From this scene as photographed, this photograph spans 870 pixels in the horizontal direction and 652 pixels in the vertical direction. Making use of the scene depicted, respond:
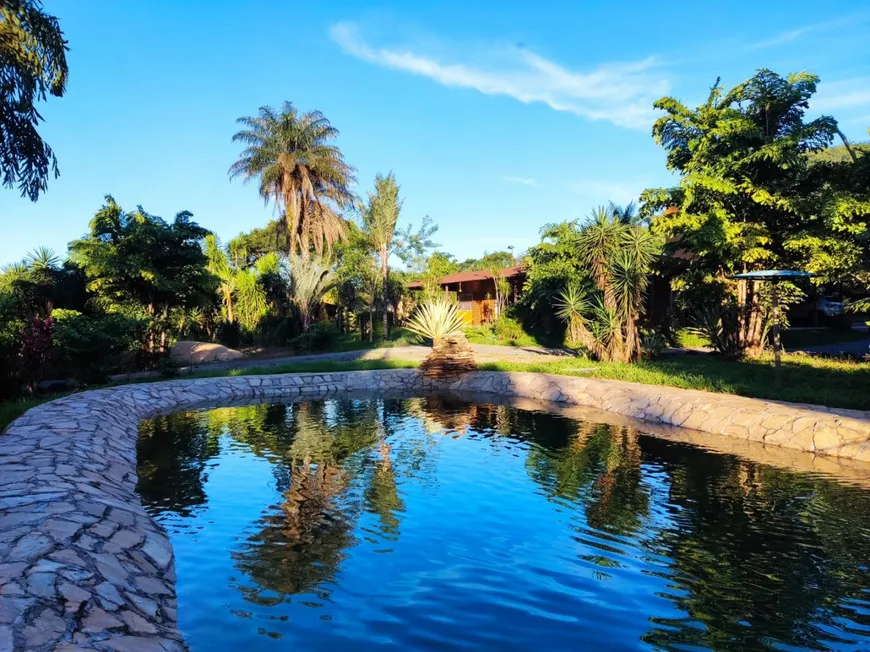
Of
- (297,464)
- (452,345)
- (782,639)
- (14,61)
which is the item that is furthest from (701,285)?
(14,61)

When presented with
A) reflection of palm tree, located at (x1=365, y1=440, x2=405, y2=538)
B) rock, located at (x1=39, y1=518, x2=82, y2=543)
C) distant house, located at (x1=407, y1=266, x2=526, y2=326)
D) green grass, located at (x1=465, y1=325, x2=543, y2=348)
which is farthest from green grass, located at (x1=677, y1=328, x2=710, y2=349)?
rock, located at (x1=39, y1=518, x2=82, y2=543)

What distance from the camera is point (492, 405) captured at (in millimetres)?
12867

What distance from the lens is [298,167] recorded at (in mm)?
28453

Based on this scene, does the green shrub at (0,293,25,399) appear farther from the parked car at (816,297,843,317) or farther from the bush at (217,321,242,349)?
the parked car at (816,297,843,317)

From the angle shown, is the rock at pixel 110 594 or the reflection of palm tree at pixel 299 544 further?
the reflection of palm tree at pixel 299 544

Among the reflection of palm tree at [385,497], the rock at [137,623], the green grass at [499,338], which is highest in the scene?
the green grass at [499,338]

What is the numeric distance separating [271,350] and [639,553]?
2006cm

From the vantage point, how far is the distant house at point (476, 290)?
29.4m

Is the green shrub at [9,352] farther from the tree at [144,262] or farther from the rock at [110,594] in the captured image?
the rock at [110,594]

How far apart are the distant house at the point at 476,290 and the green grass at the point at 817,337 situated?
12.0 metres

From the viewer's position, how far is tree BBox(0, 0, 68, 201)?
29.9ft

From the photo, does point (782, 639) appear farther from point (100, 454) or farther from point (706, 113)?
point (706, 113)

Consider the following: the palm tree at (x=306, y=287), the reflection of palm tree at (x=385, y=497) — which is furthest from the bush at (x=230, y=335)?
the reflection of palm tree at (x=385, y=497)

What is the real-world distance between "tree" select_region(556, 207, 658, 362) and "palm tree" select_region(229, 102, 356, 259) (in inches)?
A: 639
